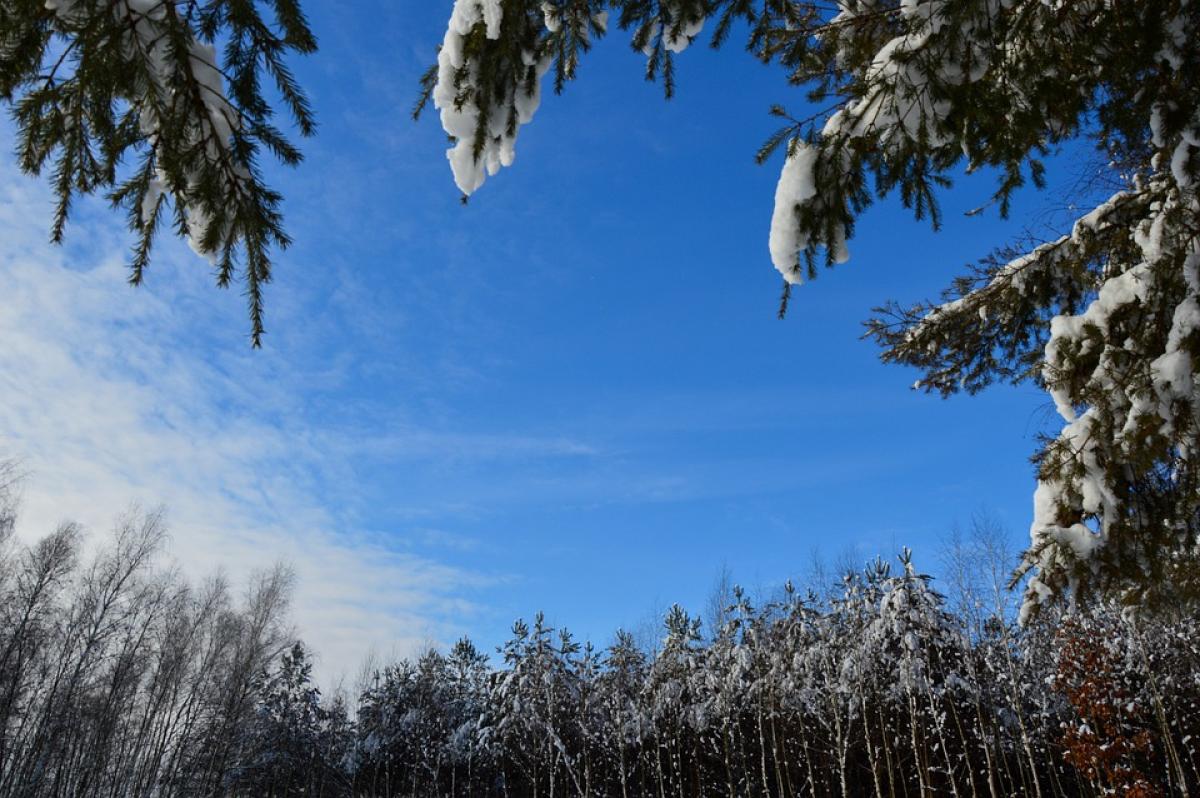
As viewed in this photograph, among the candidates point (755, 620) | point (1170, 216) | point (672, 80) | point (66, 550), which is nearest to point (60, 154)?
point (672, 80)

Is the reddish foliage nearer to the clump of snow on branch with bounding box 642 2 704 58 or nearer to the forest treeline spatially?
the forest treeline

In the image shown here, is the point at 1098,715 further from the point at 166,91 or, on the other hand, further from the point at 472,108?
the point at 166,91

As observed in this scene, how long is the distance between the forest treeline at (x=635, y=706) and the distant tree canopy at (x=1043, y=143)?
11.3 metres

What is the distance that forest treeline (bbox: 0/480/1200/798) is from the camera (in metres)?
17.5

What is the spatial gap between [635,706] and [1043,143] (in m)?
22.7

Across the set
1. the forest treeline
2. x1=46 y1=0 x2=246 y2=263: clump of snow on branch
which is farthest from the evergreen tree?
the forest treeline

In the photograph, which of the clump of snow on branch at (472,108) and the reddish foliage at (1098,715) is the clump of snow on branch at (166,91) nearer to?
the clump of snow on branch at (472,108)

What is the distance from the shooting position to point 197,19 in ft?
6.84

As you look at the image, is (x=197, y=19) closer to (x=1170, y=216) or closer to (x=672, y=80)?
(x=672, y=80)

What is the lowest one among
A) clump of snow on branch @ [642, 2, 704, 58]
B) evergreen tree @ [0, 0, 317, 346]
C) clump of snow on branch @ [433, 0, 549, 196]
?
evergreen tree @ [0, 0, 317, 346]

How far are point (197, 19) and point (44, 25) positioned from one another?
40cm

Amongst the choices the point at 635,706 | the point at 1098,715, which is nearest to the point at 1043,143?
the point at 1098,715

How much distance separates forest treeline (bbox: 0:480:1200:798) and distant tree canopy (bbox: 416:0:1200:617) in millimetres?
11288

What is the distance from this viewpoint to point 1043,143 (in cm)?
436
